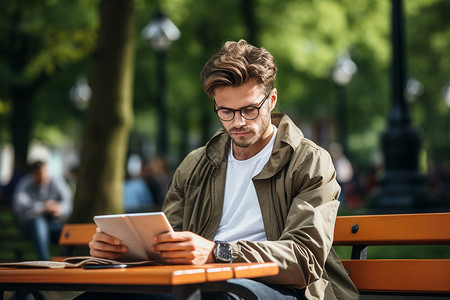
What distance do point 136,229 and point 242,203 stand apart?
0.77m

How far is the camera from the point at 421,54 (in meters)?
29.2

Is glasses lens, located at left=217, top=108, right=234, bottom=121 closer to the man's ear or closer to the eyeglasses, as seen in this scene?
the eyeglasses

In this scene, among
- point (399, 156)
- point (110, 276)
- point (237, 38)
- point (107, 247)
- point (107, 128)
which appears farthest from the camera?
point (237, 38)

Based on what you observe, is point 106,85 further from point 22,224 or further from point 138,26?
point 138,26

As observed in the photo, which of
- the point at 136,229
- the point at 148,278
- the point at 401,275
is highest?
the point at 136,229

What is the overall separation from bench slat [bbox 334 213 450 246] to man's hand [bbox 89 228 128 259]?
4.09 feet

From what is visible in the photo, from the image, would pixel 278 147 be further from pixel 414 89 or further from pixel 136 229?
pixel 414 89

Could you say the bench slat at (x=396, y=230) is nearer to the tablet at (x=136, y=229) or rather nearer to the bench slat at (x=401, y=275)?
the bench slat at (x=401, y=275)

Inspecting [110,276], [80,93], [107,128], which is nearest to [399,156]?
[107,128]

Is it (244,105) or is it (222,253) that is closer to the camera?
(222,253)

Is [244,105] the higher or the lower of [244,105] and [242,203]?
the higher

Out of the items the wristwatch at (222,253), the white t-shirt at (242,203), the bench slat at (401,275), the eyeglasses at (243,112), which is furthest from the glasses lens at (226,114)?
the bench slat at (401,275)

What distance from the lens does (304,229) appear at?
3338 mm

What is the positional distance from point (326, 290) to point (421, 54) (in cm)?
2680
